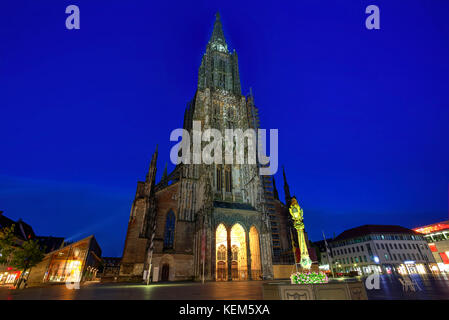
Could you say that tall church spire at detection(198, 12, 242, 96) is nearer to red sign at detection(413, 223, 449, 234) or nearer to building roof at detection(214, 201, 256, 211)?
building roof at detection(214, 201, 256, 211)

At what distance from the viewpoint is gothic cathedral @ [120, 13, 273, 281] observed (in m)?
24.7

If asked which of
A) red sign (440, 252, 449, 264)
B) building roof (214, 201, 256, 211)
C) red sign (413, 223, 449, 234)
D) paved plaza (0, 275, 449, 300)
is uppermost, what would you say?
red sign (413, 223, 449, 234)

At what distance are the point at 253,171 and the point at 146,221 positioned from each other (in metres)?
17.4

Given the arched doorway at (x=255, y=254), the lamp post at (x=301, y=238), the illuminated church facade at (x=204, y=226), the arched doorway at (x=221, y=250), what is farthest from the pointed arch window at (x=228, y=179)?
the lamp post at (x=301, y=238)

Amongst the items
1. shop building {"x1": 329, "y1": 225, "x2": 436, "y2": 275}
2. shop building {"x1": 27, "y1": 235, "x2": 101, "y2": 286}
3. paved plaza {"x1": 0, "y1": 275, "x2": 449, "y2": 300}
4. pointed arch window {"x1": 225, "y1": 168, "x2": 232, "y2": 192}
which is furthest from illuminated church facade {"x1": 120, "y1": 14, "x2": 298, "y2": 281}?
shop building {"x1": 329, "y1": 225, "x2": 436, "y2": 275}

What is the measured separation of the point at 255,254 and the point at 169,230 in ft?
40.0

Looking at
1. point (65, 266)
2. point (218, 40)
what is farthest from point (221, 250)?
point (218, 40)

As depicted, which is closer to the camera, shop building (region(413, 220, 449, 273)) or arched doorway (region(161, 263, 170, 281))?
arched doorway (region(161, 263, 170, 281))

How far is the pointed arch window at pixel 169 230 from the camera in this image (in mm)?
27531

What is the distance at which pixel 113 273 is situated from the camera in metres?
25.7

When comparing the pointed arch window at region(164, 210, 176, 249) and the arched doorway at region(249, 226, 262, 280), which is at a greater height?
the pointed arch window at region(164, 210, 176, 249)

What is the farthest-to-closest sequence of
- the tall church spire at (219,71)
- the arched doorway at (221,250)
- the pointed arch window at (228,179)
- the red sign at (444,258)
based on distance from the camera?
the red sign at (444,258) → the tall church spire at (219,71) → the pointed arch window at (228,179) → the arched doorway at (221,250)

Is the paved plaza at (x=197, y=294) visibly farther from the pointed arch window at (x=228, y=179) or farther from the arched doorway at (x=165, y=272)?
the pointed arch window at (x=228, y=179)
